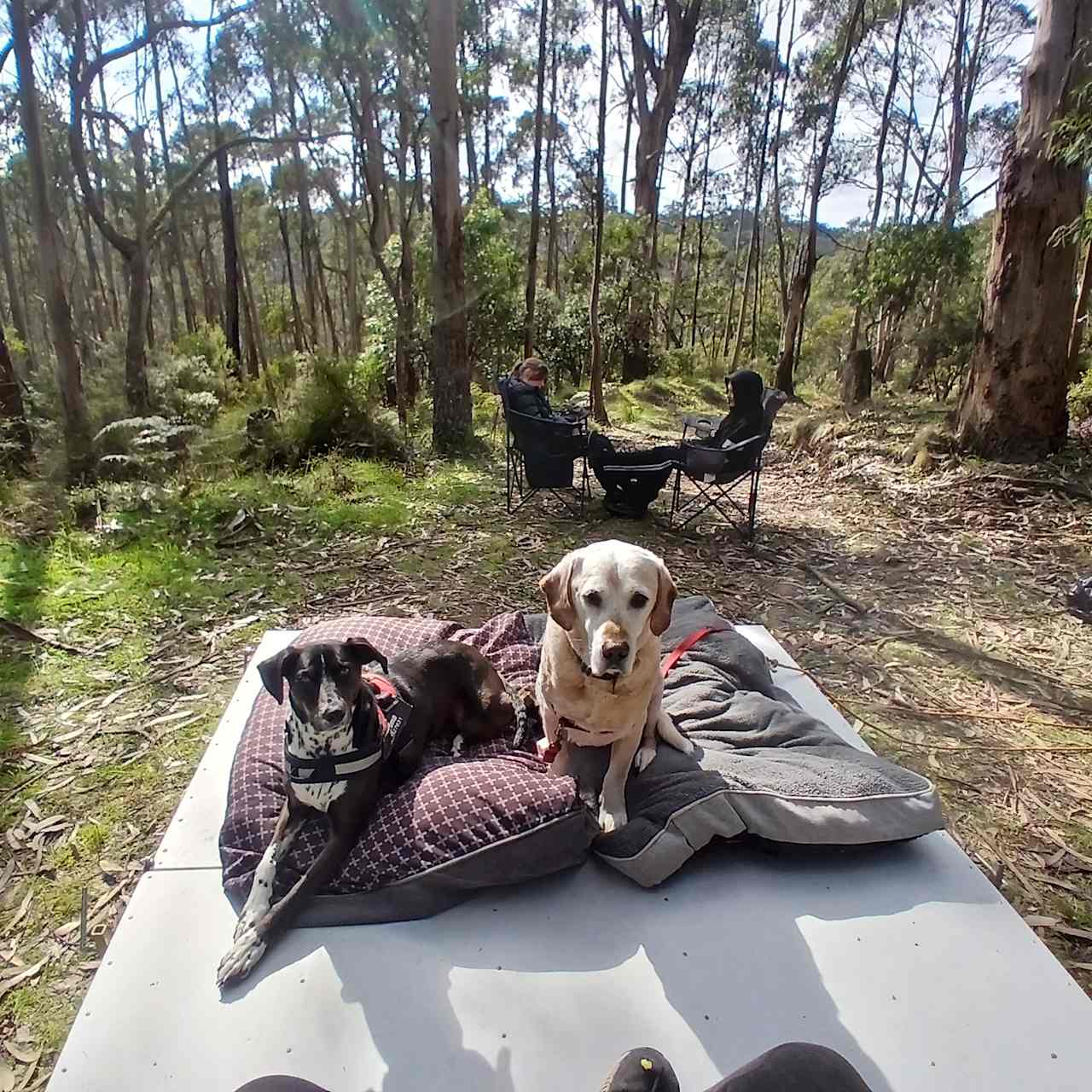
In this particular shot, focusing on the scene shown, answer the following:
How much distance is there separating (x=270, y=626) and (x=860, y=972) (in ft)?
12.4

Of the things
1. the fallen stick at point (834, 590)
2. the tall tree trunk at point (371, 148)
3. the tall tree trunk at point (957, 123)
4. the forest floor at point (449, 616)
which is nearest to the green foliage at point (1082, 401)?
the forest floor at point (449, 616)

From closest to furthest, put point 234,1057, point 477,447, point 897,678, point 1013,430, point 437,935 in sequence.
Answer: point 234,1057
point 437,935
point 897,678
point 1013,430
point 477,447

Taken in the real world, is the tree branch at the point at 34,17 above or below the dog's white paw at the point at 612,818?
above

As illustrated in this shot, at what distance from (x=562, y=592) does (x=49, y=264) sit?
28.9 feet

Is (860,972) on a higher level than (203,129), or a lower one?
lower

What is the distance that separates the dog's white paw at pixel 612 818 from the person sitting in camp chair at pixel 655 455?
14.6 feet

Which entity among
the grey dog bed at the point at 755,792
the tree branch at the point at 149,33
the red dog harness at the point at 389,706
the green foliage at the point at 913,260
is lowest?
the grey dog bed at the point at 755,792

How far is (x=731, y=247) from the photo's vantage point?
1486 inches

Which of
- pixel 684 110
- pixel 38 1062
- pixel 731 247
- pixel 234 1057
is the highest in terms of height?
pixel 684 110

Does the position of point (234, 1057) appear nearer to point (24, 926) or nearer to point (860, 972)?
point (24, 926)

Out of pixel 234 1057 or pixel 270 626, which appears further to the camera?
pixel 270 626

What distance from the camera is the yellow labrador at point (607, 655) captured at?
229cm

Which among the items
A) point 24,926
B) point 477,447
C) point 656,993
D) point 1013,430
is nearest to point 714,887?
point 656,993

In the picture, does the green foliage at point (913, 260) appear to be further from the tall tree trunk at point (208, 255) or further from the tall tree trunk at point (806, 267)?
the tall tree trunk at point (208, 255)
